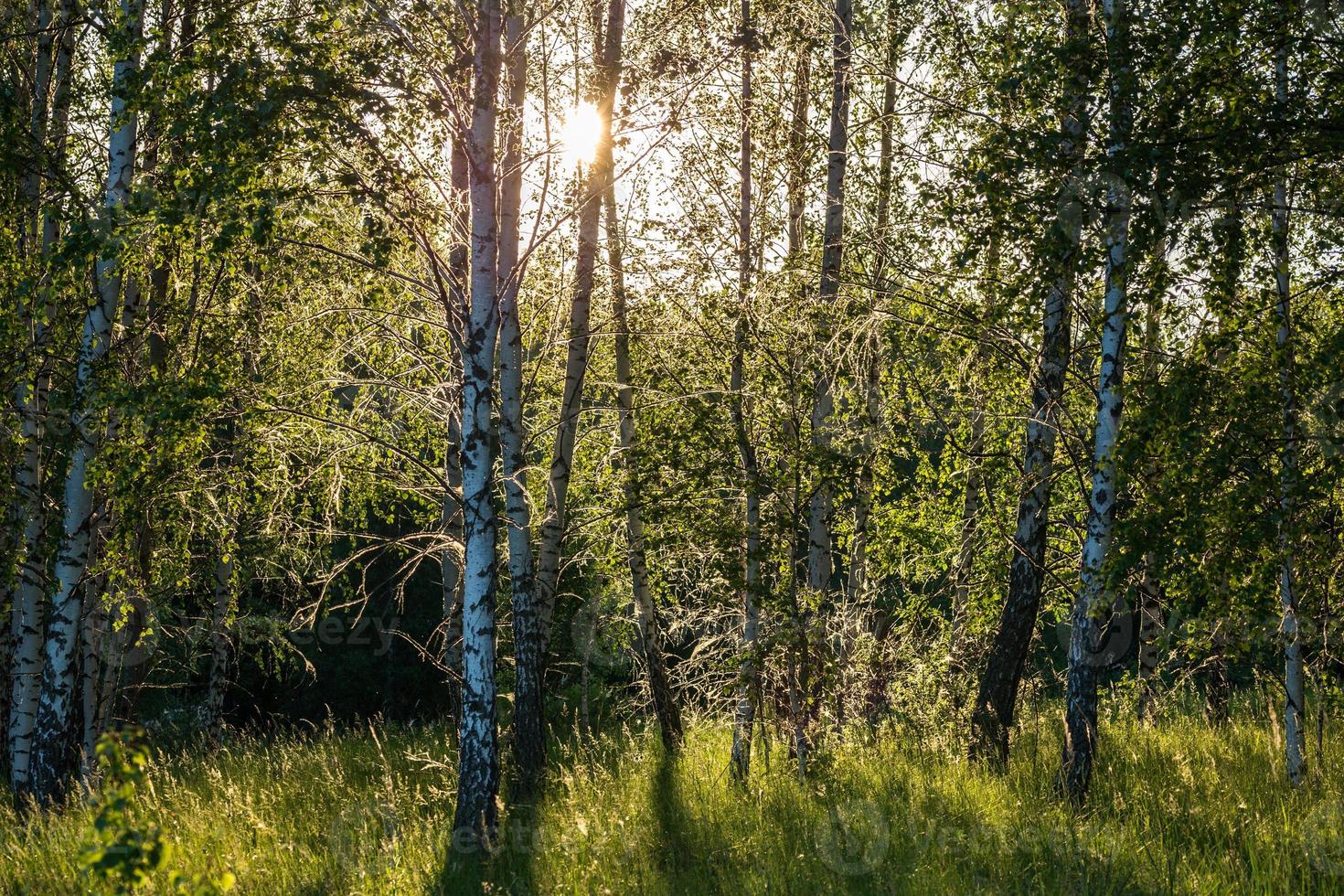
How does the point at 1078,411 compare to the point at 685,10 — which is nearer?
the point at 685,10

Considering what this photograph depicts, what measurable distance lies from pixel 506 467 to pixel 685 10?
474 cm

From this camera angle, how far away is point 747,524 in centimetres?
869

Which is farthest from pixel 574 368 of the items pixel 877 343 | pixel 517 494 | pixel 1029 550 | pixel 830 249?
pixel 1029 550

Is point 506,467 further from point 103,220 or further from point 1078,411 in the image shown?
point 1078,411

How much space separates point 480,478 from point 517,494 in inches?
65.0

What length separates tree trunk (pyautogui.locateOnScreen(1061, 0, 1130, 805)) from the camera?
6.31m

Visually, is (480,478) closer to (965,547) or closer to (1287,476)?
(1287,476)

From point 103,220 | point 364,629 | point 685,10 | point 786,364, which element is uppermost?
point 685,10

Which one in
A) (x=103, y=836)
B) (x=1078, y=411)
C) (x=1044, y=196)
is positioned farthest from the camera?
(x=1078, y=411)

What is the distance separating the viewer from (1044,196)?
6.13 m

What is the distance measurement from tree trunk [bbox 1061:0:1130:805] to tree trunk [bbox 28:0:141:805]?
712cm

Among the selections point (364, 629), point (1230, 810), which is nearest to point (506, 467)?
point (1230, 810)

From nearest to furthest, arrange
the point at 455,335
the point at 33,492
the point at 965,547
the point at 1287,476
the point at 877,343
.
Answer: the point at 1287,476 < the point at 455,335 < the point at 33,492 < the point at 877,343 < the point at 965,547

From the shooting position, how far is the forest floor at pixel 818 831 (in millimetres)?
5309
